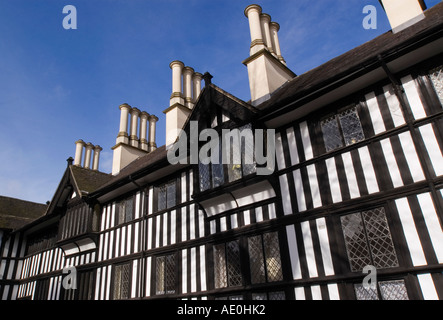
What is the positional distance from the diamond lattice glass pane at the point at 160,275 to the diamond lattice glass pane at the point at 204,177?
3.15m

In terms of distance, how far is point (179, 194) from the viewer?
36.5ft

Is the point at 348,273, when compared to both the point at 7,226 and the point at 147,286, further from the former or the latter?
the point at 7,226

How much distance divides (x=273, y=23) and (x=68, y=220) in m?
13.3

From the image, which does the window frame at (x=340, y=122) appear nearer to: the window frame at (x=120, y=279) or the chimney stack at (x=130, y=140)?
the window frame at (x=120, y=279)

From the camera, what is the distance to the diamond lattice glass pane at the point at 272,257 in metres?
7.82

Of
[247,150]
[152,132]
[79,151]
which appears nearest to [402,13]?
[247,150]

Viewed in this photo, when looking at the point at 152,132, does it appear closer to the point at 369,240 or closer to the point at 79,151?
the point at 79,151

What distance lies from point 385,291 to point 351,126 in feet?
12.0

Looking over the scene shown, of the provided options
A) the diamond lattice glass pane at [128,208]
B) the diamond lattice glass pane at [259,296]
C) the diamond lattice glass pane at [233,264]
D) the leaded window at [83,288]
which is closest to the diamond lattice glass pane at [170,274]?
the diamond lattice glass pane at [233,264]

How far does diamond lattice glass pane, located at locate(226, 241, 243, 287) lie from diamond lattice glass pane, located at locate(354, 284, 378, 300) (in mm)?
3004

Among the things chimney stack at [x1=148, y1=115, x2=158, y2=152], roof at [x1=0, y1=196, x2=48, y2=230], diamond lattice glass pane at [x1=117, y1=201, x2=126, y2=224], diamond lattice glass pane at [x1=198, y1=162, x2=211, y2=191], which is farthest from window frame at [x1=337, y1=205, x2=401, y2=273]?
roof at [x1=0, y1=196, x2=48, y2=230]

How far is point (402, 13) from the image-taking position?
8.94m
